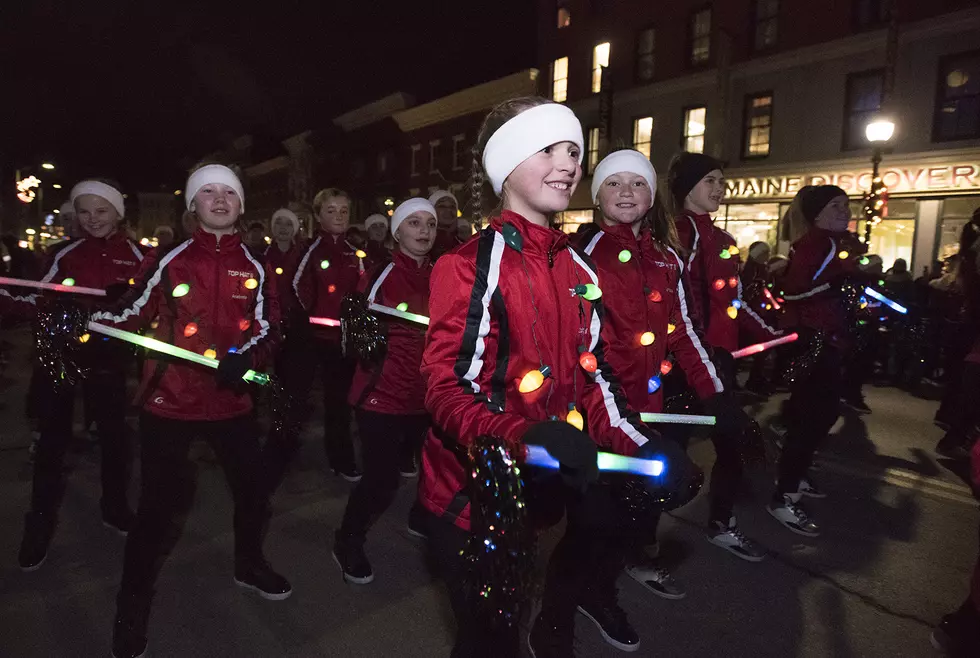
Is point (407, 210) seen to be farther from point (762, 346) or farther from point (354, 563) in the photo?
point (762, 346)

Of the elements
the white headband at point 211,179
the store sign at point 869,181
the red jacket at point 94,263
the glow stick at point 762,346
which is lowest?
the glow stick at point 762,346

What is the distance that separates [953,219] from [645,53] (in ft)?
37.1

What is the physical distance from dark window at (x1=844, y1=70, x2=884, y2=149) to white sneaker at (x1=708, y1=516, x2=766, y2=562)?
16929 millimetres

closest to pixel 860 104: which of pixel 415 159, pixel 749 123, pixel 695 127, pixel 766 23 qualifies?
pixel 749 123

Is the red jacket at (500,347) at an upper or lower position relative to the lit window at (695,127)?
lower

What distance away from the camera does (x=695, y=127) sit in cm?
2194

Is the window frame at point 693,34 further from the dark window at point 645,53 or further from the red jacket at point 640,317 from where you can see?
the red jacket at point 640,317

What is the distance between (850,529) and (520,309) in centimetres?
419

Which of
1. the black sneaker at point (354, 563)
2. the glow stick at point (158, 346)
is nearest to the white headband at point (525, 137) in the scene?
the glow stick at point (158, 346)

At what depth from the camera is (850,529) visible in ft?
16.6

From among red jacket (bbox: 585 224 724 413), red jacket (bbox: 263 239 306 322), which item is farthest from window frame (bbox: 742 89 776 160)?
red jacket (bbox: 585 224 724 413)

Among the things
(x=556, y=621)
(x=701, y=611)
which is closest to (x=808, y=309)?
(x=701, y=611)

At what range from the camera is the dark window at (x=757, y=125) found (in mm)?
20375

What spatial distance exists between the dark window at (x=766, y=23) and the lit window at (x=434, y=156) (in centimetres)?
1727
